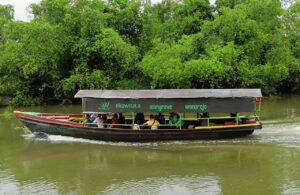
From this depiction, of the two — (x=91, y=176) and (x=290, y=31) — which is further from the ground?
(x=290, y=31)

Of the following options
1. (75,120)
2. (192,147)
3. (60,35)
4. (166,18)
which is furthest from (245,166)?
(166,18)

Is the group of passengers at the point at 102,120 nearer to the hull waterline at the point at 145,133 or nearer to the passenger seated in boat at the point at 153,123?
the hull waterline at the point at 145,133

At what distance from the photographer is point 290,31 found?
3634 centimetres

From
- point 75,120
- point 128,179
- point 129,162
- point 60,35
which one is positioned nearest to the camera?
point 128,179

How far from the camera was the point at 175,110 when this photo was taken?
56.7 feet

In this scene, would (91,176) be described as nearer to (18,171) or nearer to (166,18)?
(18,171)

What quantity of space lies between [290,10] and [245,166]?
84.7 ft

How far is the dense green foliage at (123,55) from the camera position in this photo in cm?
3073

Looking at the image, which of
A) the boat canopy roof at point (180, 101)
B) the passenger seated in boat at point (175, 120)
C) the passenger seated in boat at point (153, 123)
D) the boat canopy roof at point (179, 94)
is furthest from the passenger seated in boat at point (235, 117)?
the passenger seated in boat at point (153, 123)

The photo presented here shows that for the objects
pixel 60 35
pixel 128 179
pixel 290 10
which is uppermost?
pixel 290 10

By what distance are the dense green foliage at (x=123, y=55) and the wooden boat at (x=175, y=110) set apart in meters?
12.4

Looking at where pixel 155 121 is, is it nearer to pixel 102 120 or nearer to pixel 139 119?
pixel 139 119

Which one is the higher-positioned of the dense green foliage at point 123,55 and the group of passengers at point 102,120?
the dense green foliage at point 123,55

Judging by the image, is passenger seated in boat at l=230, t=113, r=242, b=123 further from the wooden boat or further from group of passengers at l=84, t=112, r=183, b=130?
group of passengers at l=84, t=112, r=183, b=130
